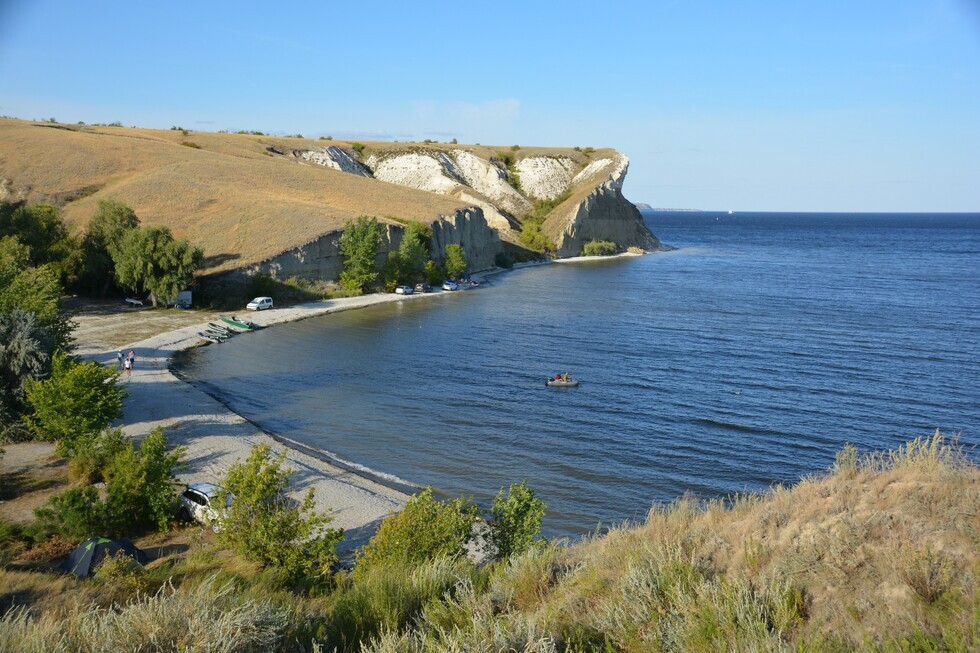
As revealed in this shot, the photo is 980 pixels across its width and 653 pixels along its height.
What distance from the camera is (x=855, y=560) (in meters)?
8.66

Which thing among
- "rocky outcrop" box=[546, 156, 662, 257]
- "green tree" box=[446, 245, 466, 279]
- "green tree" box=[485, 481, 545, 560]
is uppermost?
"rocky outcrop" box=[546, 156, 662, 257]

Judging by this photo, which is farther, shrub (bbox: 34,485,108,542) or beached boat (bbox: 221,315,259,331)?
beached boat (bbox: 221,315,259,331)

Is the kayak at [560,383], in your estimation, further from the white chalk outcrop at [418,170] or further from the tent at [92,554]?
the white chalk outcrop at [418,170]

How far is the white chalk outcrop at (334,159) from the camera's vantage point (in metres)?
118

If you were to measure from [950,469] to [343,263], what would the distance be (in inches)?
2455

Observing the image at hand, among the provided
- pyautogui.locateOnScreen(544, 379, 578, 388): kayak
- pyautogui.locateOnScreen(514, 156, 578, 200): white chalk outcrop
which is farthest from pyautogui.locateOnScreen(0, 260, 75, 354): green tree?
pyautogui.locateOnScreen(514, 156, 578, 200): white chalk outcrop

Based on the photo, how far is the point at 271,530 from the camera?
611 inches

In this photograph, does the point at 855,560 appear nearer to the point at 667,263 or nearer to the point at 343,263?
the point at 343,263

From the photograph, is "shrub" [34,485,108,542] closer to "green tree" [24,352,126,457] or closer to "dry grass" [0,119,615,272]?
"green tree" [24,352,126,457]

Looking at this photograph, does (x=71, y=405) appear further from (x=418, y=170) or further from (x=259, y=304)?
(x=418, y=170)

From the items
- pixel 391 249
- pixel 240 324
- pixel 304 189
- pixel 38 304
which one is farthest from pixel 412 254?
pixel 38 304

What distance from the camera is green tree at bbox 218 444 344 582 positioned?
15305 millimetres

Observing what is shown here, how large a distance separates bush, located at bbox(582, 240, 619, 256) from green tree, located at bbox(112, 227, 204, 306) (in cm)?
7730

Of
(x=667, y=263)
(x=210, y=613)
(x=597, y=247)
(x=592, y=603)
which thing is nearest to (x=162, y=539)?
(x=210, y=613)
